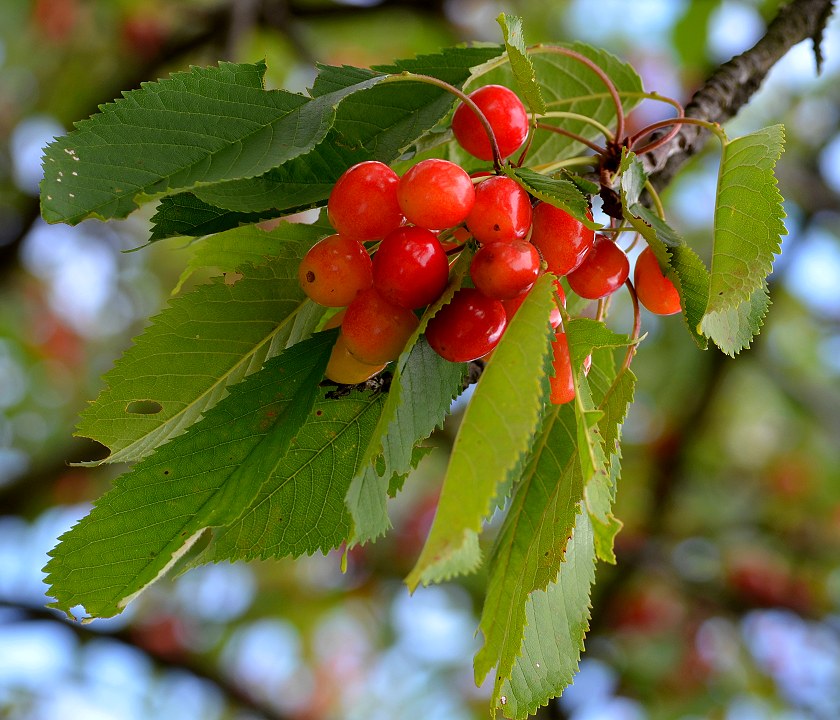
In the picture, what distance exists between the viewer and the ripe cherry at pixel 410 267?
969 millimetres

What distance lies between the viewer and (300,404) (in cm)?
107

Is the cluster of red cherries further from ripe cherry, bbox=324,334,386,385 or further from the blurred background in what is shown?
the blurred background

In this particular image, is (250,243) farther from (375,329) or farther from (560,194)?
(560,194)

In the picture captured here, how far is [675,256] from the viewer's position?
1.06 metres

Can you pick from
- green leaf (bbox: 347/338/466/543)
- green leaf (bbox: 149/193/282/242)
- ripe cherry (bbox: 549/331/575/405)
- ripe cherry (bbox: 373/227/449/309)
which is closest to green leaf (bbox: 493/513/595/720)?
ripe cherry (bbox: 549/331/575/405)

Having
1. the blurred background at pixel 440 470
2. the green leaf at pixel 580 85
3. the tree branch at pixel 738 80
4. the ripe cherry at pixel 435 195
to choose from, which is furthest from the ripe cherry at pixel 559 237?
the blurred background at pixel 440 470

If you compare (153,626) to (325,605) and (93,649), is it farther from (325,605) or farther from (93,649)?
(325,605)

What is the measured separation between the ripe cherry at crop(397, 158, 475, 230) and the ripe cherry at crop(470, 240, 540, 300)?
0.06 meters

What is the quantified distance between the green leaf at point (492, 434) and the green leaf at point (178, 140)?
0.33m

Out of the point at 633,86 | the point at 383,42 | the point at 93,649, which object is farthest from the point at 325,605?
the point at 633,86

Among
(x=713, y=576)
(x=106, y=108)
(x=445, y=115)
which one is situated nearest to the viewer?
(x=106, y=108)

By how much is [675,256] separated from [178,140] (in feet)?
2.05

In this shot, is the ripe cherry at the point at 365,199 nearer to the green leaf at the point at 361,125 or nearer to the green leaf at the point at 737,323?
the green leaf at the point at 361,125

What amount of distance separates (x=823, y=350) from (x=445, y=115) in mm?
5242
